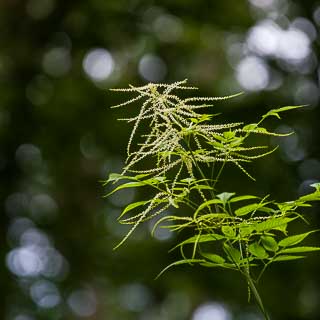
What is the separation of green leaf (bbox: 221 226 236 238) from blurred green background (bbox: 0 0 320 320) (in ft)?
19.5

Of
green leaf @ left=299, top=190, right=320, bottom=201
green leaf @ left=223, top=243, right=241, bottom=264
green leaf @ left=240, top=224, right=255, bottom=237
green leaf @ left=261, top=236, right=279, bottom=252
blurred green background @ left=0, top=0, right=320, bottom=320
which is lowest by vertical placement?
blurred green background @ left=0, top=0, right=320, bottom=320

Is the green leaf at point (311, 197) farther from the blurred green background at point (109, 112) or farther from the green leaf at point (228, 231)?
the blurred green background at point (109, 112)

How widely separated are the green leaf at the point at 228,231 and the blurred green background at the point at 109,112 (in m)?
5.94

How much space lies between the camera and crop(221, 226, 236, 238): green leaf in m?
1.32

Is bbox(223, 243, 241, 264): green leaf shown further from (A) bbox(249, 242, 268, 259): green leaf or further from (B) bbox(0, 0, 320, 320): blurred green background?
(B) bbox(0, 0, 320, 320): blurred green background

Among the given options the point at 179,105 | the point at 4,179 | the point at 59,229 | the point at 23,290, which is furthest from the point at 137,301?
the point at 179,105

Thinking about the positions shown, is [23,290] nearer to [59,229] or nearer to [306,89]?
[59,229]

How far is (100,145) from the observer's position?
8.03 meters

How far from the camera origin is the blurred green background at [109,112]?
7664mm

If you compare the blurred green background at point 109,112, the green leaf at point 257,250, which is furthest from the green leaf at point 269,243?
the blurred green background at point 109,112

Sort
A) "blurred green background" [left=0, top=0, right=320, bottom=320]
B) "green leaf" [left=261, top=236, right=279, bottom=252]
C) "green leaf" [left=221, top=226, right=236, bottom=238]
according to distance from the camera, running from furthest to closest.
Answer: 1. "blurred green background" [left=0, top=0, right=320, bottom=320]
2. "green leaf" [left=261, top=236, right=279, bottom=252]
3. "green leaf" [left=221, top=226, right=236, bottom=238]

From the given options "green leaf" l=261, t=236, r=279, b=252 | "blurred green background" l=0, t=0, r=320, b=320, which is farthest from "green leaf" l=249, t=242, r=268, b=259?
"blurred green background" l=0, t=0, r=320, b=320

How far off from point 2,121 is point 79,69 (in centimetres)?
97

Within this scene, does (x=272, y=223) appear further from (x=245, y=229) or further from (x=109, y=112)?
(x=109, y=112)
